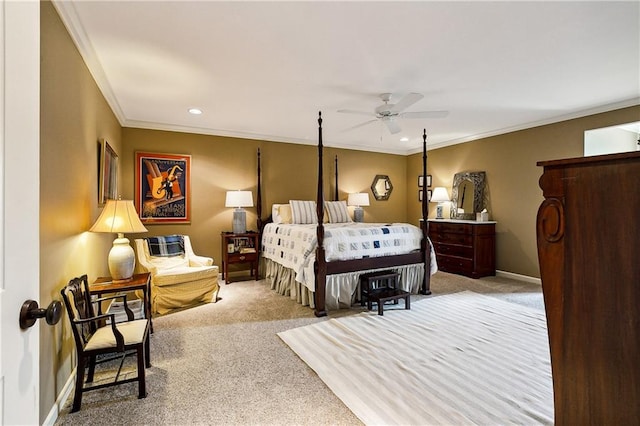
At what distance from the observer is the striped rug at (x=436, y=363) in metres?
1.86

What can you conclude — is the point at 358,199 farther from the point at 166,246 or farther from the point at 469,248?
the point at 166,246

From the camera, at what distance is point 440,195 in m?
5.99

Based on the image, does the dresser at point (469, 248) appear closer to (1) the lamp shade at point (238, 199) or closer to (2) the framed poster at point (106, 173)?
(1) the lamp shade at point (238, 199)

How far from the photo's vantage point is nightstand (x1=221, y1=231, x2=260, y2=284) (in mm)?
4922

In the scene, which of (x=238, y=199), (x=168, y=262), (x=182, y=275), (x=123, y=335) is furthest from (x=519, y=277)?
(x=123, y=335)

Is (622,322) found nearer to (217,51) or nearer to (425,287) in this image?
(217,51)

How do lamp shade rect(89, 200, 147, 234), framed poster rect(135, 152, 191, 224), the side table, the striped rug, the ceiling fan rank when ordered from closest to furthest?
the striped rug < the side table < lamp shade rect(89, 200, 147, 234) < the ceiling fan < framed poster rect(135, 152, 191, 224)

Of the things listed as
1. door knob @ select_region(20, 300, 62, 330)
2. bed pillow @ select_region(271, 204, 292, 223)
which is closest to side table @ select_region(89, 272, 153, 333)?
door knob @ select_region(20, 300, 62, 330)

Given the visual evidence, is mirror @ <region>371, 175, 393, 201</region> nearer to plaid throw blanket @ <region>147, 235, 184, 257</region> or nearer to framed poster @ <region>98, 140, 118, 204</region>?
plaid throw blanket @ <region>147, 235, 184, 257</region>

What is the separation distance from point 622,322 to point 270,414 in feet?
5.78

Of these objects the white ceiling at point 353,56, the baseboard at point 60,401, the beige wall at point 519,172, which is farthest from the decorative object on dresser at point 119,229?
the beige wall at point 519,172

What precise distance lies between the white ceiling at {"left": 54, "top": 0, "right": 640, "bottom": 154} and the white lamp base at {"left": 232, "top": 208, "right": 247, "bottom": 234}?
1.49 m

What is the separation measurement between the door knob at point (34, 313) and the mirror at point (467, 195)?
19.5 ft

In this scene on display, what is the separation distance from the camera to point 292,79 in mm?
3164
